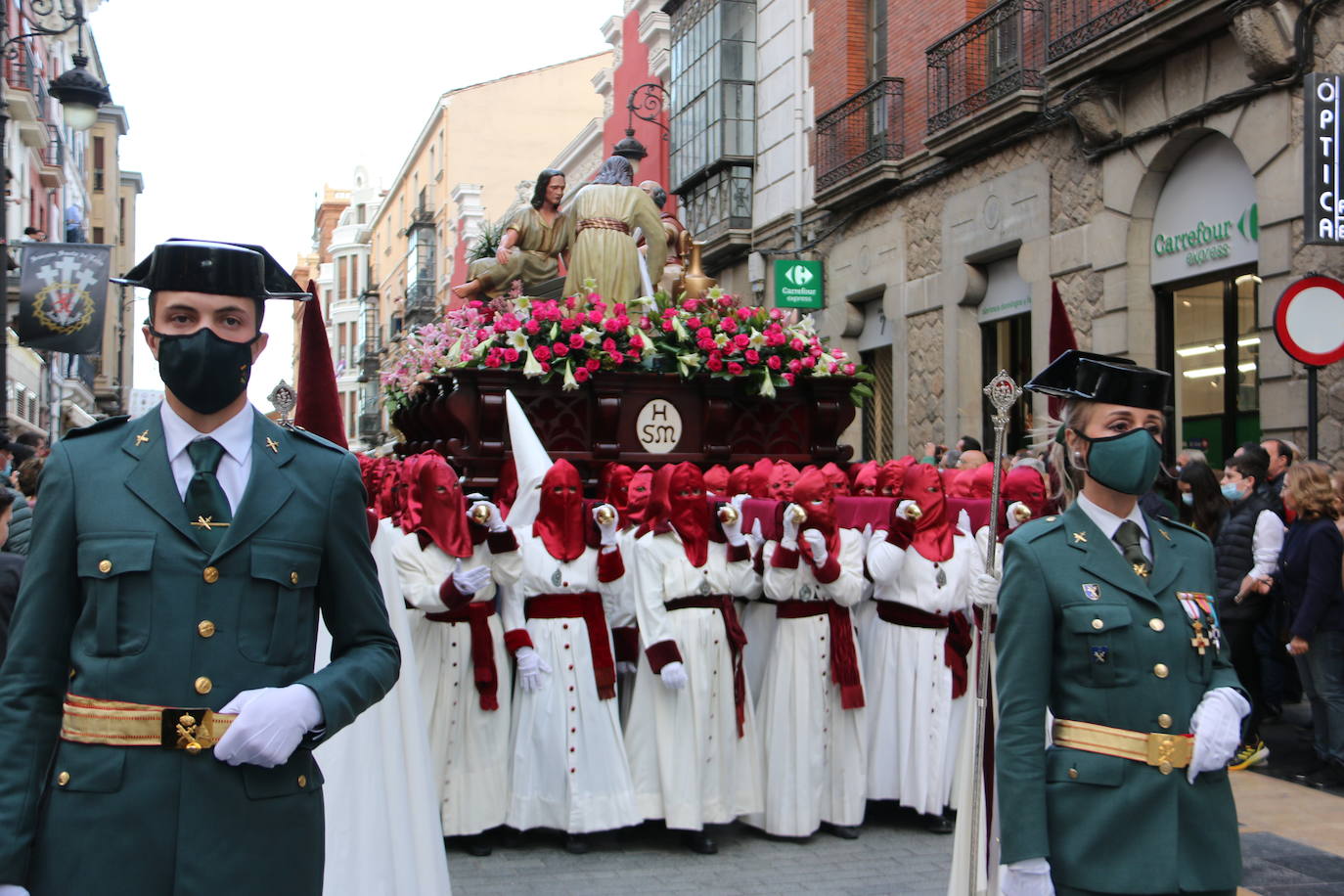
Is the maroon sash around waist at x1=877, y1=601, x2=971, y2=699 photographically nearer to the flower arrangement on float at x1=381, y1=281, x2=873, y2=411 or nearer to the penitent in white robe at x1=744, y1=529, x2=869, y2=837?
the penitent in white robe at x1=744, y1=529, x2=869, y2=837

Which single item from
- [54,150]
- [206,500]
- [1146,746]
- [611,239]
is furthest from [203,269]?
[54,150]

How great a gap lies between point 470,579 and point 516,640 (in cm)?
53

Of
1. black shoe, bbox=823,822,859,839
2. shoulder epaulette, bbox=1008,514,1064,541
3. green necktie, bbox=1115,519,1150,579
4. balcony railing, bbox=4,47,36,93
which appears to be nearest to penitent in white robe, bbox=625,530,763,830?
black shoe, bbox=823,822,859,839

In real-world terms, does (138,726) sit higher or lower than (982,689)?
higher

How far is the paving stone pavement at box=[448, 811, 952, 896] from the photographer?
6219 millimetres

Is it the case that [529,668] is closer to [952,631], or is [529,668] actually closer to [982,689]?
[952,631]

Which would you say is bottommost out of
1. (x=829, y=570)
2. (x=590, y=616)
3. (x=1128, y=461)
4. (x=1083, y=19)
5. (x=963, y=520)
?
(x=590, y=616)

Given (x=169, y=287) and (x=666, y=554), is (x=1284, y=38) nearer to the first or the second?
(x=666, y=554)

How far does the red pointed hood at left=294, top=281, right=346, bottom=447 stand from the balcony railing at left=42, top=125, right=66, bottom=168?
94.1 feet

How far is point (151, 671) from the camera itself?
8.55 ft

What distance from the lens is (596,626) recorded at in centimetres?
706

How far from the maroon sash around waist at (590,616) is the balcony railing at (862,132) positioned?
11631mm

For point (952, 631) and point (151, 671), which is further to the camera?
point (952, 631)

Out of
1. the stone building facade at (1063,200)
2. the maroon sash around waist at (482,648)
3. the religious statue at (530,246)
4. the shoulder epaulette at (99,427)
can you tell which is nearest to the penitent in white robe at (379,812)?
the shoulder epaulette at (99,427)
